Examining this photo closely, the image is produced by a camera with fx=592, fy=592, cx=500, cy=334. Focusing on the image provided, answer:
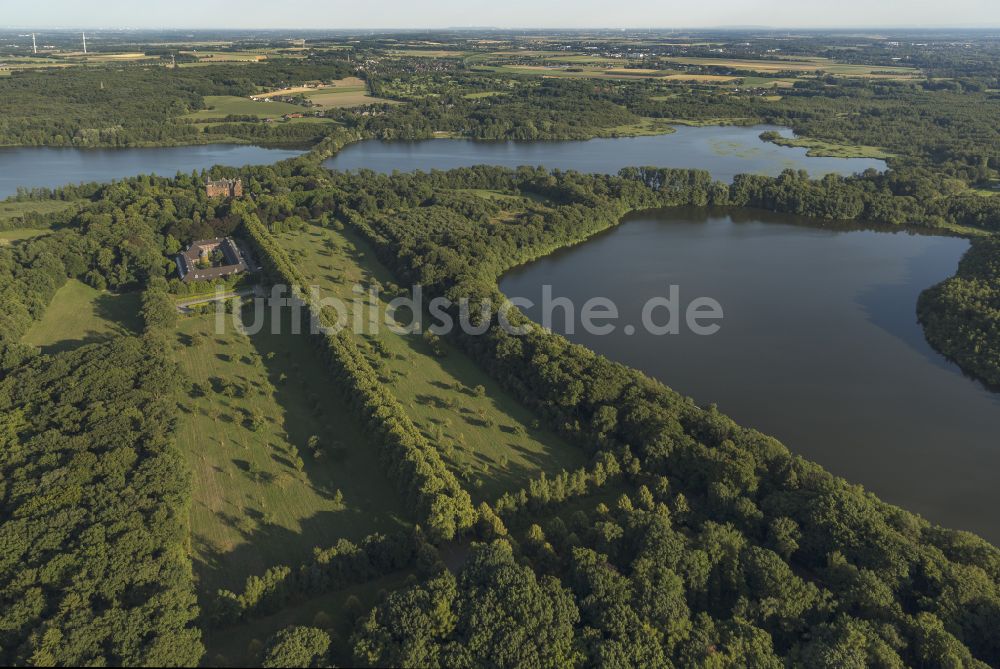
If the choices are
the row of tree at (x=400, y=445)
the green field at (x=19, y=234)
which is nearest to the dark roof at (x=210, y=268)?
the row of tree at (x=400, y=445)

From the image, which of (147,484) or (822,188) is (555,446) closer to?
(147,484)

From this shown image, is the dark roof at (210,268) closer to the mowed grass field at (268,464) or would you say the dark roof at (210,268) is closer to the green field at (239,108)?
the mowed grass field at (268,464)

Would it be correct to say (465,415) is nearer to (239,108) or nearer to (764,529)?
(764,529)

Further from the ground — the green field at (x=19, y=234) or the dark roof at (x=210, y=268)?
the green field at (x=19, y=234)

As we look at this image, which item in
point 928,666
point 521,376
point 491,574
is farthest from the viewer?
point 521,376

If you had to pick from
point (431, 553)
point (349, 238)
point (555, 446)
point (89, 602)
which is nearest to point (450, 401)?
point (555, 446)

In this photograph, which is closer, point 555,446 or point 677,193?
point 555,446

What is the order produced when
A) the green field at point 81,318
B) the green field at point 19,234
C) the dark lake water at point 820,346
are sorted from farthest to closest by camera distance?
the green field at point 19,234 < the green field at point 81,318 < the dark lake water at point 820,346
